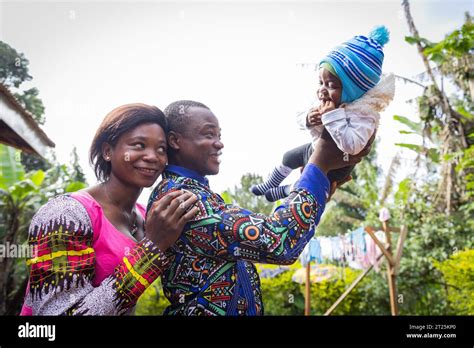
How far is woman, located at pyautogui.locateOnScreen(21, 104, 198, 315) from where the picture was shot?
54.7 inches

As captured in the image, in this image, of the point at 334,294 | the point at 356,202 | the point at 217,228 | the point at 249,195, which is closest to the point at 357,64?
the point at 217,228

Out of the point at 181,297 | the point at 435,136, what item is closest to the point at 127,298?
the point at 181,297

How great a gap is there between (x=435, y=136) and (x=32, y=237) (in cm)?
634

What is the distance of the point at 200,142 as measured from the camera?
5.02ft

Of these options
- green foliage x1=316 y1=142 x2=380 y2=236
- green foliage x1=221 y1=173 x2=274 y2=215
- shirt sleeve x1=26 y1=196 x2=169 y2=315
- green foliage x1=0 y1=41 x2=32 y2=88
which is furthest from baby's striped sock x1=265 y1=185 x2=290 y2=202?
green foliage x1=316 y1=142 x2=380 y2=236

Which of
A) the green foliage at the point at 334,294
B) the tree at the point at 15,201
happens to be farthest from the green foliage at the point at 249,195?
the green foliage at the point at 334,294

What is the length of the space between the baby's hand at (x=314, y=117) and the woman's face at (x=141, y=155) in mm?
472

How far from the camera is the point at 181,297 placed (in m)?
1.51

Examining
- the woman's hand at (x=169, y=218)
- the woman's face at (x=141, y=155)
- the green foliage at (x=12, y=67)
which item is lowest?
the woman's hand at (x=169, y=218)

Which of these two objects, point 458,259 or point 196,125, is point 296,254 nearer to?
point 196,125

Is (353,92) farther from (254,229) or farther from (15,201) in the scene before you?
(15,201)

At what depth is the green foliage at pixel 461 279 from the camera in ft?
19.4
